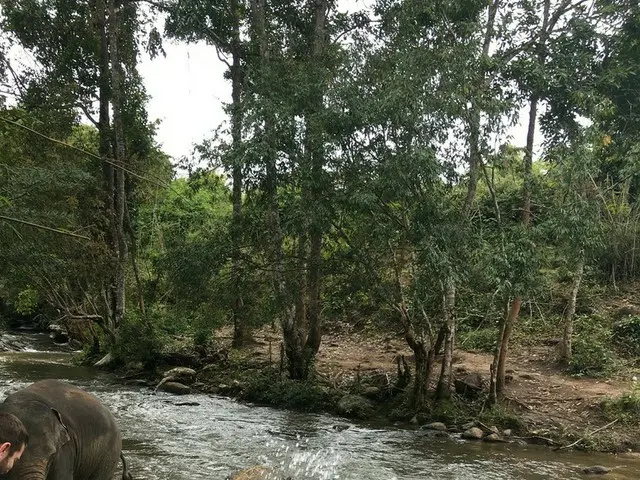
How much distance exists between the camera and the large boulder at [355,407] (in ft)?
43.6

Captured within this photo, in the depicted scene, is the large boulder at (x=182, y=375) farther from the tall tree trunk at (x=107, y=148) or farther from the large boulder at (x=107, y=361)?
the tall tree trunk at (x=107, y=148)

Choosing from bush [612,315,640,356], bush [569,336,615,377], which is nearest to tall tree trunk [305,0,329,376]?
bush [569,336,615,377]

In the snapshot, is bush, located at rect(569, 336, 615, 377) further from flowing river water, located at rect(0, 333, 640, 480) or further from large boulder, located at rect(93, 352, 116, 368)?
large boulder, located at rect(93, 352, 116, 368)

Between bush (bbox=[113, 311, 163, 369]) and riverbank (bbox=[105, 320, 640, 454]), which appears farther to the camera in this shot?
bush (bbox=[113, 311, 163, 369])

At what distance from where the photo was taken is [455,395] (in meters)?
13.2

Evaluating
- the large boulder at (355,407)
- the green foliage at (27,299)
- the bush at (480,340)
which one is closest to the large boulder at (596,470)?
the large boulder at (355,407)

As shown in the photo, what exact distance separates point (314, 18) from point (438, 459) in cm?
1364

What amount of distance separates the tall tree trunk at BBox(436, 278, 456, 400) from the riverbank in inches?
12.1

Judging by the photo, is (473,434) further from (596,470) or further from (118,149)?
(118,149)

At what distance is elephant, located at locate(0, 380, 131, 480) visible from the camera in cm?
386

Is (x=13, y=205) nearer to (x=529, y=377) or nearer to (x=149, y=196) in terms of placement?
(x=149, y=196)

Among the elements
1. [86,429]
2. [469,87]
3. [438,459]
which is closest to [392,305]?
[438,459]

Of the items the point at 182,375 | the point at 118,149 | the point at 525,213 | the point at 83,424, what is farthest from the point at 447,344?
the point at 118,149

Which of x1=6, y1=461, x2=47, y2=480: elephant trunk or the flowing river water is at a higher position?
x1=6, y1=461, x2=47, y2=480: elephant trunk
